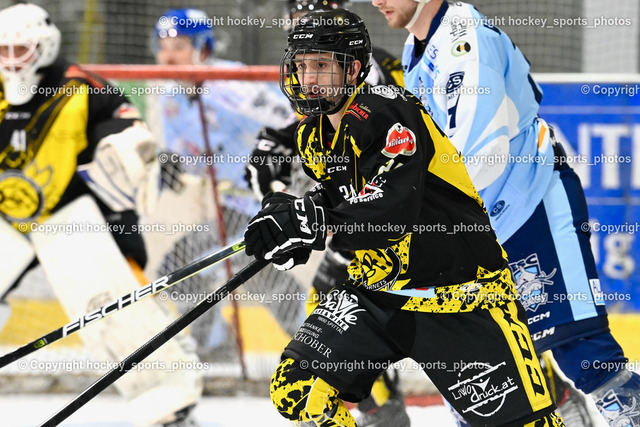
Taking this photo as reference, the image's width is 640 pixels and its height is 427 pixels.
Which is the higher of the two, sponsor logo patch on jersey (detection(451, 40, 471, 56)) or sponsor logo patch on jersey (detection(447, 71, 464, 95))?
sponsor logo patch on jersey (detection(451, 40, 471, 56))

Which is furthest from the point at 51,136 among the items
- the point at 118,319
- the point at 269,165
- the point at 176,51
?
the point at 176,51

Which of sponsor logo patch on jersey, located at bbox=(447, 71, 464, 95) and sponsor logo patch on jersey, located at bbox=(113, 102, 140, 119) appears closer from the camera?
sponsor logo patch on jersey, located at bbox=(447, 71, 464, 95)

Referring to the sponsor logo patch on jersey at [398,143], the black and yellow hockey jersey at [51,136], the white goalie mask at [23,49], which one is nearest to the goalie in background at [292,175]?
the black and yellow hockey jersey at [51,136]

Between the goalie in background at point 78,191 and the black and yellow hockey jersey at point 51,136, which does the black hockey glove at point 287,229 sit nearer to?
the goalie in background at point 78,191

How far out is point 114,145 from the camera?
12.1 feet

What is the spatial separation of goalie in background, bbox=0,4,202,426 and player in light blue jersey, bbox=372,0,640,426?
141cm

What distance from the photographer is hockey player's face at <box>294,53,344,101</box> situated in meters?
2.25

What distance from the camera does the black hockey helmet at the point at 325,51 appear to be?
7.38 ft

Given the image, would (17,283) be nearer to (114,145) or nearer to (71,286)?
(71,286)

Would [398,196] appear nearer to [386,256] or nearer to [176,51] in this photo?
[386,256]

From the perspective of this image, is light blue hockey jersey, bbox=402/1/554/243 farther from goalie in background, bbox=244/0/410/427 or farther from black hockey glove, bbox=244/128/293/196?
black hockey glove, bbox=244/128/293/196

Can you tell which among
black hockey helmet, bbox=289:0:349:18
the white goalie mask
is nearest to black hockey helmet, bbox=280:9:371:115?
black hockey helmet, bbox=289:0:349:18

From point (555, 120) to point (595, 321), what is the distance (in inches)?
91.5

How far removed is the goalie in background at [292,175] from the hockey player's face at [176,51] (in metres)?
1.99
